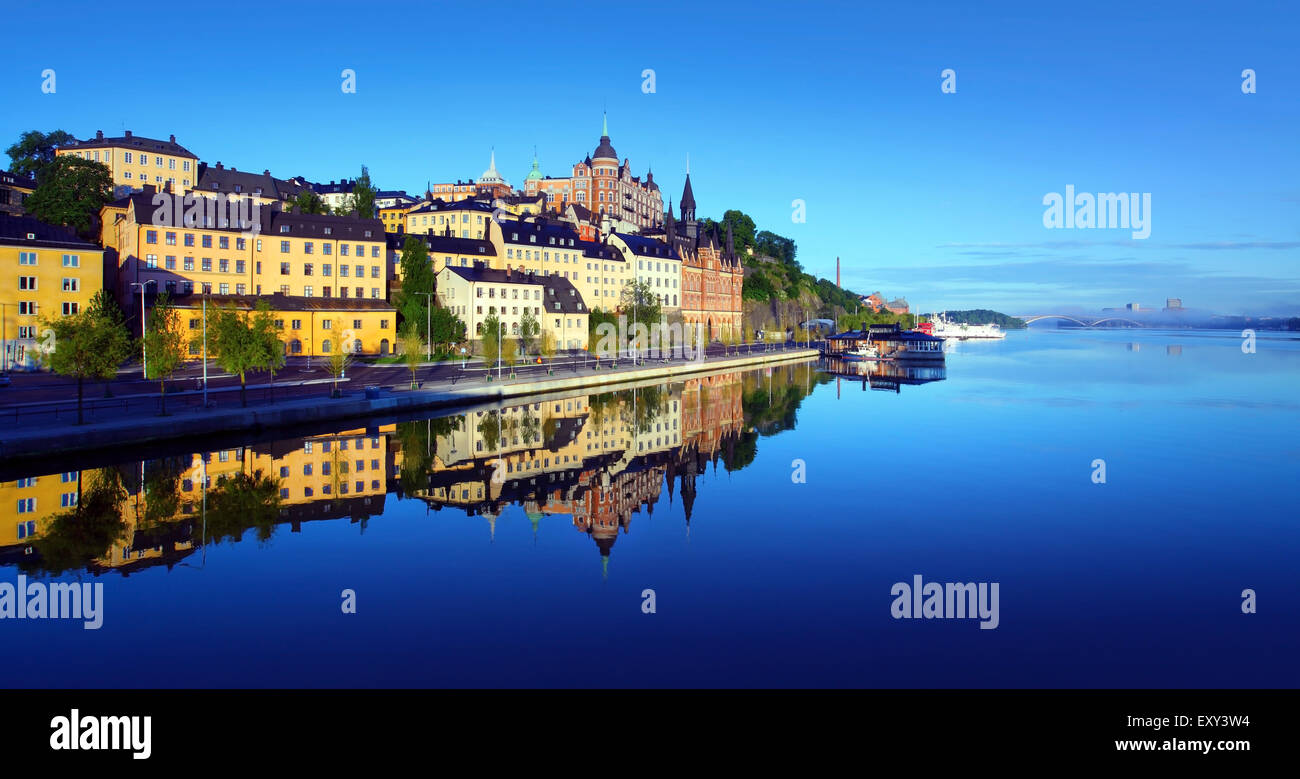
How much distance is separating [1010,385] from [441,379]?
146 feet

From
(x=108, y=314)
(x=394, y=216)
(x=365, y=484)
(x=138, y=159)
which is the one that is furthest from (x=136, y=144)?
(x=365, y=484)

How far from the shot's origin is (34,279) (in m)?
46.1

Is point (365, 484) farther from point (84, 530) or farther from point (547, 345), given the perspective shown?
point (547, 345)

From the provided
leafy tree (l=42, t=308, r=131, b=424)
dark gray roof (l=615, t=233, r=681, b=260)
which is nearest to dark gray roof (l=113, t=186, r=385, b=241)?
leafy tree (l=42, t=308, r=131, b=424)

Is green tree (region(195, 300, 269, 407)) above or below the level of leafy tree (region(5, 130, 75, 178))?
below

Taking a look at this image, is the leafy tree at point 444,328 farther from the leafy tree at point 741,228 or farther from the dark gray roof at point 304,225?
the leafy tree at point 741,228

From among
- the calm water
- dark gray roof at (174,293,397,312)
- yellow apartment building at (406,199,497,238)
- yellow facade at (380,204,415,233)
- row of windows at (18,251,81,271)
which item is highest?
yellow facade at (380,204,415,233)

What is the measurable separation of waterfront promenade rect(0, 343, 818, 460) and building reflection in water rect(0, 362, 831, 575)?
1.73m

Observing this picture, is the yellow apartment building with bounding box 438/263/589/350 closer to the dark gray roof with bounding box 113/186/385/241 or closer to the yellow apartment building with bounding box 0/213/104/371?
the dark gray roof with bounding box 113/186/385/241

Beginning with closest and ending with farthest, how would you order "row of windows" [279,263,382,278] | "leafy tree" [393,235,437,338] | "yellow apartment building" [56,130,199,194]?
1. "row of windows" [279,263,382,278]
2. "leafy tree" [393,235,437,338]
3. "yellow apartment building" [56,130,199,194]

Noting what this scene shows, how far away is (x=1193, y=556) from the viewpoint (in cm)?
1816

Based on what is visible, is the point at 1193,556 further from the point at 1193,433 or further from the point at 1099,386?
the point at 1099,386

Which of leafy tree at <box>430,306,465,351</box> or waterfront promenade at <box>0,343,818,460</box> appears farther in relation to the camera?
leafy tree at <box>430,306,465,351</box>

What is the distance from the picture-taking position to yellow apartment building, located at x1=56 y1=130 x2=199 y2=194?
8050 centimetres
